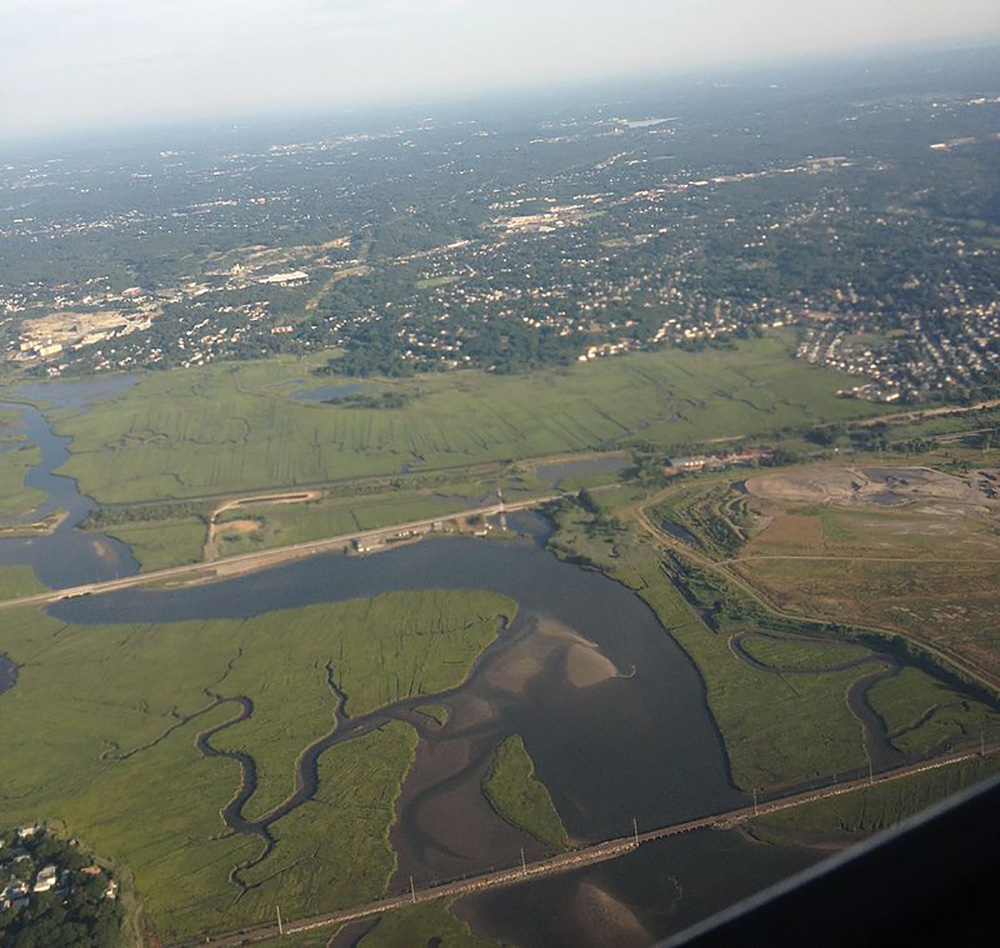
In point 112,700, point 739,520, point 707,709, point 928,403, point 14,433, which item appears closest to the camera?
point 707,709

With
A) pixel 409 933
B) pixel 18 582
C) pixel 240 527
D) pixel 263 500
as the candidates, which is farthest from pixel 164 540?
pixel 409 933

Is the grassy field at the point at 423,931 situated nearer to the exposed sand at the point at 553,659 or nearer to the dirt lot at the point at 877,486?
the exposed sand at the point at 553,659

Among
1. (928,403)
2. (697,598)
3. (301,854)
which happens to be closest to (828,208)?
(928,403)

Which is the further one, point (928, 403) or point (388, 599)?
point (928, 403)

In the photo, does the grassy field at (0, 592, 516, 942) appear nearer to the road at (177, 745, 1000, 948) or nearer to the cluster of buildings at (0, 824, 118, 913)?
the road at (177, 745, 1000, 948)

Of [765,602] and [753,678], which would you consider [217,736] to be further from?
[765,602]

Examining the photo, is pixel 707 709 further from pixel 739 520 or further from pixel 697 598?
pixel 739 520

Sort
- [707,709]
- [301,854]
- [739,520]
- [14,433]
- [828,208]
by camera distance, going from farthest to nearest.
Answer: [828,208]
[14,433]
[739,520]
[707,709]
[301,854]
